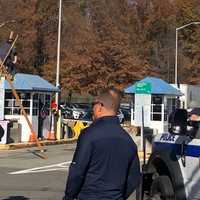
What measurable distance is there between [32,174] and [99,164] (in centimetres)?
1223

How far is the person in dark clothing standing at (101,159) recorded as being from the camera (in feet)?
16.4

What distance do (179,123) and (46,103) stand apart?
2364cm

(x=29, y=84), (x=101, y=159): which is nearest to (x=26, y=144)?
(x=29, y=84)

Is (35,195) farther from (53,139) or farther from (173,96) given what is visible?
(173,96)

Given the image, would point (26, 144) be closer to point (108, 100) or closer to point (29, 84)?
point (29, 84)

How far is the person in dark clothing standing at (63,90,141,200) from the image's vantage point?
498 centimetres

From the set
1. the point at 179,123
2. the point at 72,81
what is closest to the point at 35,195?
the point at 179,123

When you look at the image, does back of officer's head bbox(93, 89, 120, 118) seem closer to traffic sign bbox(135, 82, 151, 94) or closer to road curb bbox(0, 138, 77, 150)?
traffic sign bbox(135, 82, 151, 94)

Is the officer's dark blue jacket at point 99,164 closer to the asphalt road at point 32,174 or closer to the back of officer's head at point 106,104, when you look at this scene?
the back of officer's head at point 106,104

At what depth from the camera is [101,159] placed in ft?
16.4

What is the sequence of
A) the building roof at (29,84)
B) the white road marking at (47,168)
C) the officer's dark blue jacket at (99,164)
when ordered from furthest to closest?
the building roof at (29,84) → the white road marking at (47,168) → the officer's dark blue jacket at (99,164)

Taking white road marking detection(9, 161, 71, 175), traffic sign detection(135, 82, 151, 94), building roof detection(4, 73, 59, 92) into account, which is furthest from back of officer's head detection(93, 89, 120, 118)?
building roof detection(4, 73, 59, 92)

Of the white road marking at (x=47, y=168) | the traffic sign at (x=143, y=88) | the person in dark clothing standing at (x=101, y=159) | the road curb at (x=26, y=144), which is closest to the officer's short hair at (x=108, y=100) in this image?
the person in dark clothing standing at (x=101, y=159)

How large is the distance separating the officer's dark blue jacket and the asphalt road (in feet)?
25.0
